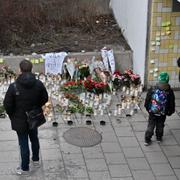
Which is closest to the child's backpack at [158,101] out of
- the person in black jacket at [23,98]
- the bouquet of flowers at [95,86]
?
the person in black jacket at [23,98]

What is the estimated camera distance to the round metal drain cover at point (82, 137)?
325 inches

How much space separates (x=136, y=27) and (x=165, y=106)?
10.2 feet

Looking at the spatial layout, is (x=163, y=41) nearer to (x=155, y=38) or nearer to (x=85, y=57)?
(x=155, y=38)

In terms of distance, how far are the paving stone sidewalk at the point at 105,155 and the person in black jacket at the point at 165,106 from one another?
10.4 inches

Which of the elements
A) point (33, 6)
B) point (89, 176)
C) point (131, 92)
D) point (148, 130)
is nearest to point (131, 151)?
point (148, 130)

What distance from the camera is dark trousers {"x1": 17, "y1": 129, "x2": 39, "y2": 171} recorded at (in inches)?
279

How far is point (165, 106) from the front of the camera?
778 centimetres

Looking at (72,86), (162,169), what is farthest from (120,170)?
(72,86)

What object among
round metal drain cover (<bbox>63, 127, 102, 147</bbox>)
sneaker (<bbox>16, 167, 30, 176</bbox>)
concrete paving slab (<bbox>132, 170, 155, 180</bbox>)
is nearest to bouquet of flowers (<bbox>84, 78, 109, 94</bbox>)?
round metal drain cover (<bbox>63, 127, 102, 147</bbox>)

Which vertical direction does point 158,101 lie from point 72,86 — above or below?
above

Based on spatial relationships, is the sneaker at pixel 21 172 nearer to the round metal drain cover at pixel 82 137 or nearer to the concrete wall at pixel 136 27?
the round metal drain cover at pixel 82 137

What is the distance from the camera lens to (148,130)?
8086 mm

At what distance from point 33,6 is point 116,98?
3629mm

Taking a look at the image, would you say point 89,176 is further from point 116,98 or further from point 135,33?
point 135,33
